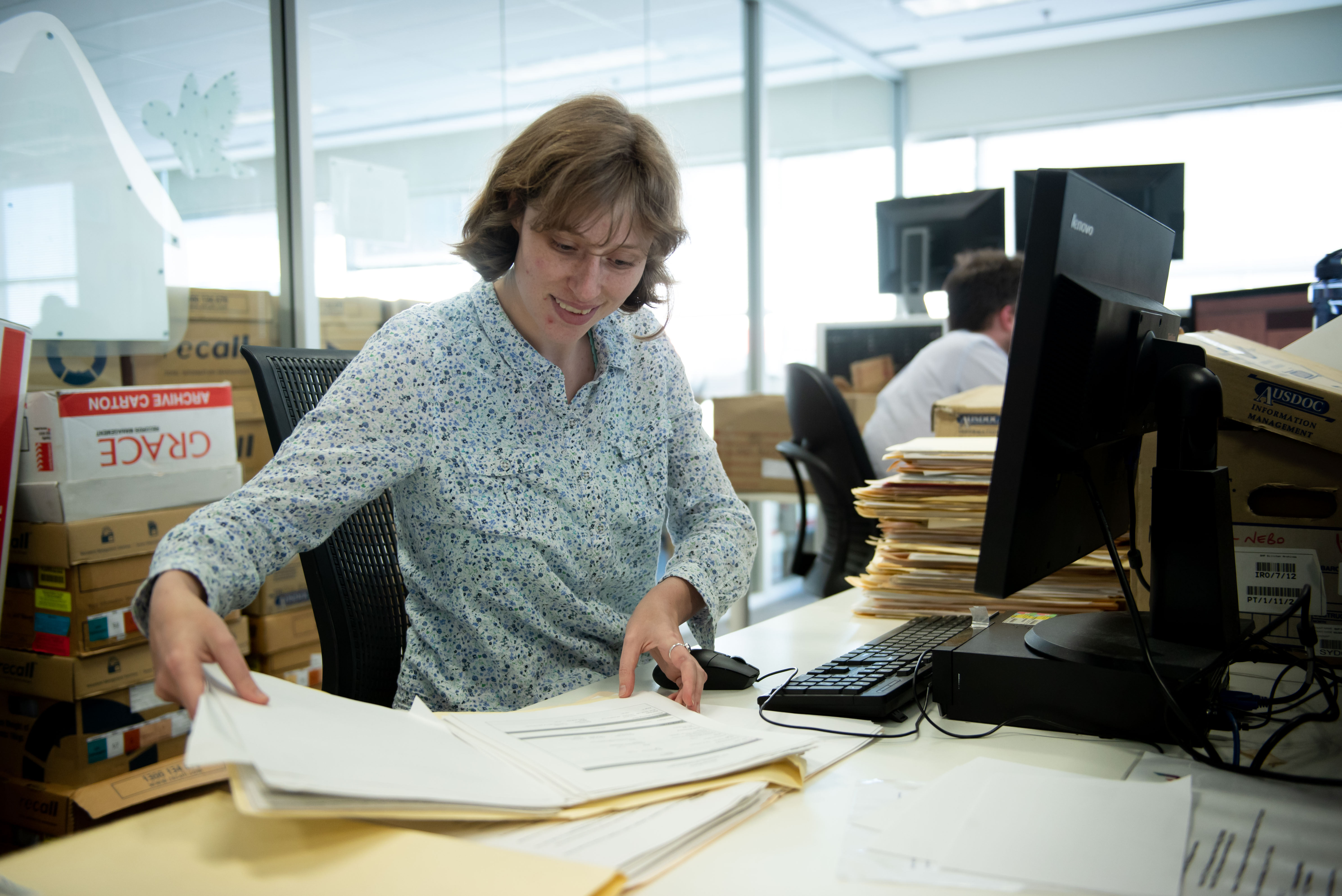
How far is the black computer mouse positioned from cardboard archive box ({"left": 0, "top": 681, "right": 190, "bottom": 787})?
125 centimetres

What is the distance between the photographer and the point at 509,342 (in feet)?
3.61

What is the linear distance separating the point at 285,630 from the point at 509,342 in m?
1.38

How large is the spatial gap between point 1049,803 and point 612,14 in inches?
144

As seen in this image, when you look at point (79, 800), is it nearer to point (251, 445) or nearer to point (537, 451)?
point (251, 445)

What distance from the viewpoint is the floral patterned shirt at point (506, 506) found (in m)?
1.03

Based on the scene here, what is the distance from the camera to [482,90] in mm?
3104

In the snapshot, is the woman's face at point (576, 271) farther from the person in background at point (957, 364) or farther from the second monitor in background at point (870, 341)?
the second monitor in background at point (870, 341)

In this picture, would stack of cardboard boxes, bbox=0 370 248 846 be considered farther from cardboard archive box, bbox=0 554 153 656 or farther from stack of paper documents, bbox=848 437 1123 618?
A: stack of paper documents, bbox=848 437 1123 618

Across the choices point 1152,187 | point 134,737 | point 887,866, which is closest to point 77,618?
point 134,737

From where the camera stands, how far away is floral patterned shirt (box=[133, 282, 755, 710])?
1.03m

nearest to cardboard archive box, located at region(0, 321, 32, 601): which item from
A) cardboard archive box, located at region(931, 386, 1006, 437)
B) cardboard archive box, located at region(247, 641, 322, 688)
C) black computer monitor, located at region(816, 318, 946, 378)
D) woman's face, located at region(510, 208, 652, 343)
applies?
cardboard archive box, located at region(247, 641, 322, 688)

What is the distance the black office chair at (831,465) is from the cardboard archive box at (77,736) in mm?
1565

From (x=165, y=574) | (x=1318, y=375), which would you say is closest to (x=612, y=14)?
(x=1318, y=375)

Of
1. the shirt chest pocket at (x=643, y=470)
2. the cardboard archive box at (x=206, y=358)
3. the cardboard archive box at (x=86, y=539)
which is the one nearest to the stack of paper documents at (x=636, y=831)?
the shirt chest pocket at (x=643, y=470)
